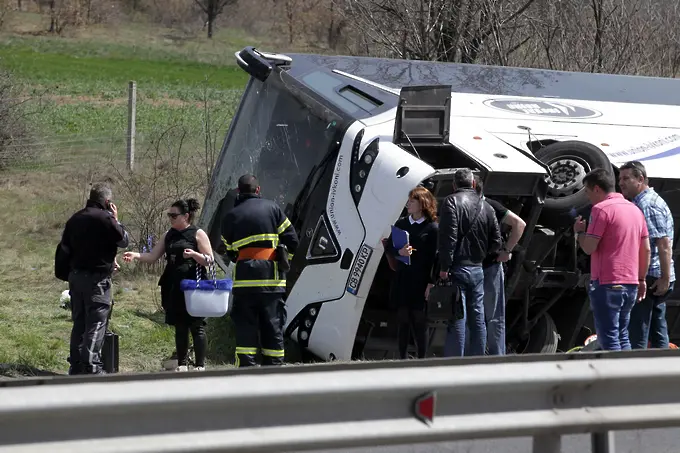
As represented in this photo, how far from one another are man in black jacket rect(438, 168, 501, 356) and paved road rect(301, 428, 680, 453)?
3.52 metres

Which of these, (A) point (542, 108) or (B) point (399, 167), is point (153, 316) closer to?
(B) point (399, 167)

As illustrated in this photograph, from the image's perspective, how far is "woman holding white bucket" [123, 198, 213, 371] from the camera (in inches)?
307

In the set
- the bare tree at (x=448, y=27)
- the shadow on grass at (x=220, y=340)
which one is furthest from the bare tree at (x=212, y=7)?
the shadow on grass at (x=220, y=340)

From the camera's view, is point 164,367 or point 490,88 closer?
point 164,367

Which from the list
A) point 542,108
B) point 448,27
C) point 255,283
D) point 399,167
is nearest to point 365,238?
point 399,167

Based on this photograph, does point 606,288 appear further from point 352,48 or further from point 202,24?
point 202,24

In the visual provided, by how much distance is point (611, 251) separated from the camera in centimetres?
695

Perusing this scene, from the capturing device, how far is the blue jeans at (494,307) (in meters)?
7.72

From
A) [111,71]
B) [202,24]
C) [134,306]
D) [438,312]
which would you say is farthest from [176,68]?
[438,312]

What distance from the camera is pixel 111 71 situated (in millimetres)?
44344

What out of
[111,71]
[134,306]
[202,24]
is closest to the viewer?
[134,306]

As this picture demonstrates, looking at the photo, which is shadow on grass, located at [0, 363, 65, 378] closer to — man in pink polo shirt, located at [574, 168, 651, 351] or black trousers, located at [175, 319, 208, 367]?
black trousers, located at [175, 319, 208, 367]

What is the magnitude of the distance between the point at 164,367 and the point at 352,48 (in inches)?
466

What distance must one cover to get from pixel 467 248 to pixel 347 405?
4.20 metres
